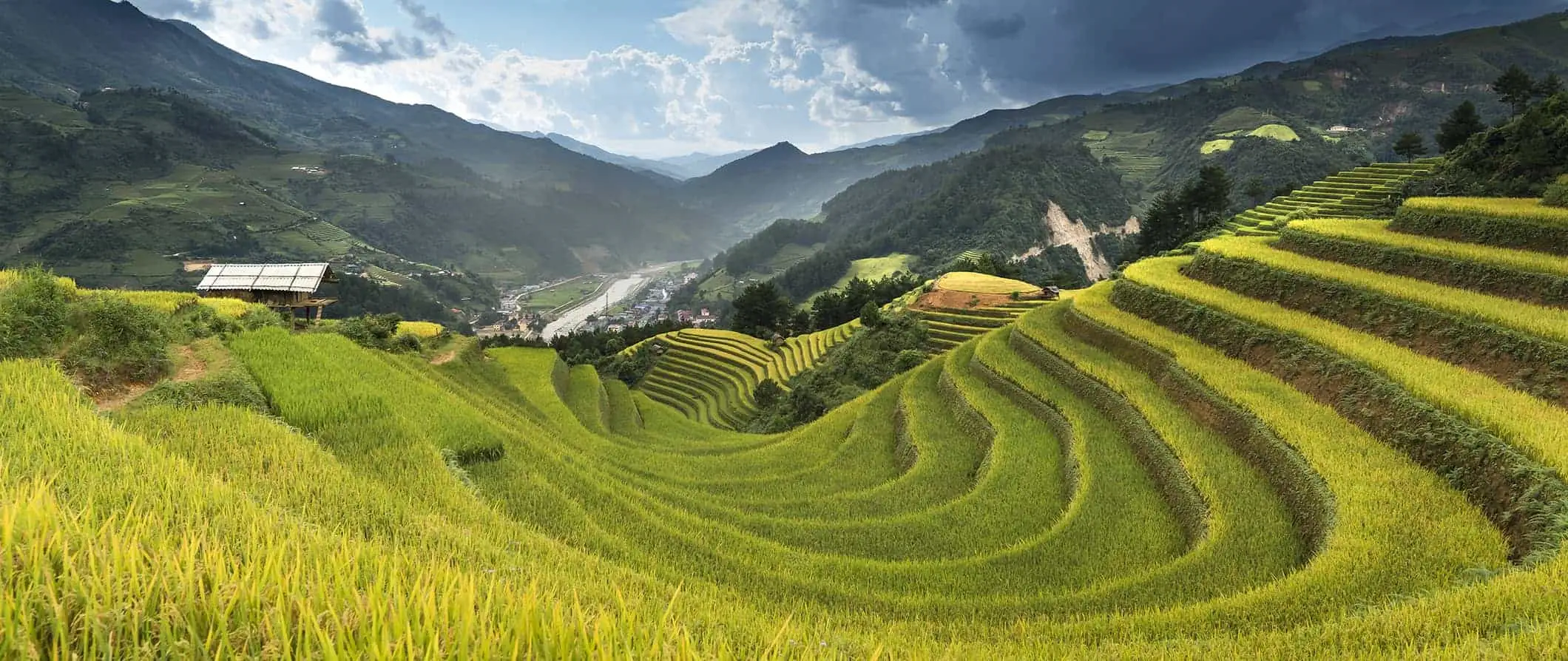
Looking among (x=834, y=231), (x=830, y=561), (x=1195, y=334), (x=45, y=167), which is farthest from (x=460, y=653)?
(x=45, y=167)

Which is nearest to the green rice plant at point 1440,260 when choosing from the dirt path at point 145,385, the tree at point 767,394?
the dirt path at point 145,385

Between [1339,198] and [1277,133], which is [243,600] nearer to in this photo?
[1339,198]

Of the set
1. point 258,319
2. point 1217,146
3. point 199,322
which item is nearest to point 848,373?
point 258,319

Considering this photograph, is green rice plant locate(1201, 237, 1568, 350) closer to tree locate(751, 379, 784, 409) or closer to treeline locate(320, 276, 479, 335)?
tree locate(751, 379, 784, 409)

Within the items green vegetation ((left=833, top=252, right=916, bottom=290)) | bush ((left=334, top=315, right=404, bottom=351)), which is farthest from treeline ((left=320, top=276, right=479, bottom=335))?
bush ((left=334, top=315, right=404, bottom=351))

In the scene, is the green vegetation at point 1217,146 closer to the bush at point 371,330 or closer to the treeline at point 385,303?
the treeline at point 385,303

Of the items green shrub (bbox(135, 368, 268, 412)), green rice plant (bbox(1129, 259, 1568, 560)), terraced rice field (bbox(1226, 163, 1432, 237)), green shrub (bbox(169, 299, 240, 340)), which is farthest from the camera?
terraced rice field (bbox(1226, 163, 1432, 237))
